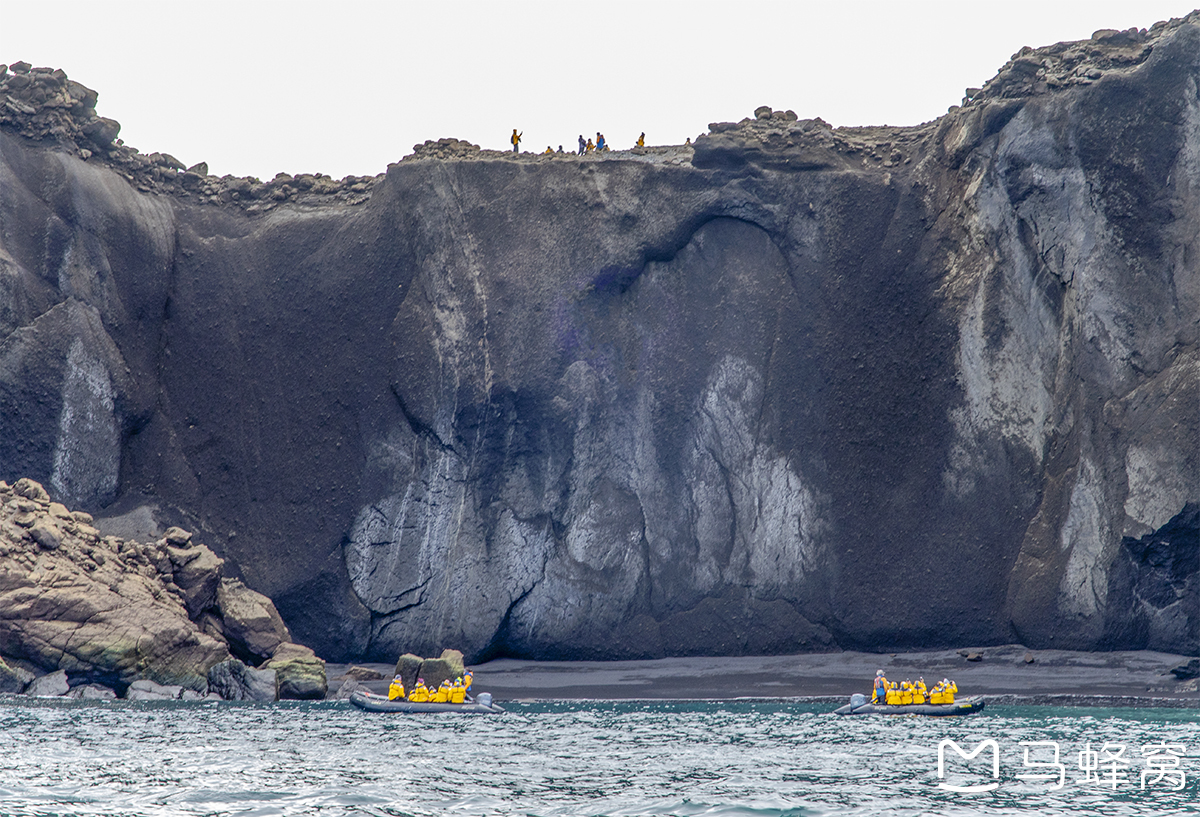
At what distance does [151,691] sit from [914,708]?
83.0 ft

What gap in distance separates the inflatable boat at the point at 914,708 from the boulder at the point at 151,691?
22303 mm

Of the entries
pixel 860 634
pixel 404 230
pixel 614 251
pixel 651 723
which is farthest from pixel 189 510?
pixel 860 634

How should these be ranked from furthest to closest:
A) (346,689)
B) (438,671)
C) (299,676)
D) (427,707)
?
(346,689) → (438,671) → (299,676) → (427,707)

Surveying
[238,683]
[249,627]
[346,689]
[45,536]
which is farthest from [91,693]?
[346,689]

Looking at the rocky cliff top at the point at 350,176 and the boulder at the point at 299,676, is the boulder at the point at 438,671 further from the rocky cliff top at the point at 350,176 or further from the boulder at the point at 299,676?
the rocky cliff top at the point at 350,176

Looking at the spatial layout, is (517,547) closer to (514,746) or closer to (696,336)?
(696,336)

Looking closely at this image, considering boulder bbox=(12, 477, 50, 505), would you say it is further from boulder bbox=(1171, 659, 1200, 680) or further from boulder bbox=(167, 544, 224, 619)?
boulder bbox=(1171, 659, 1200, 680)

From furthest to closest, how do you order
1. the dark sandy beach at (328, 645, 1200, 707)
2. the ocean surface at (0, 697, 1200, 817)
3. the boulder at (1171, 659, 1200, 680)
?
the dark sandy beach at (328, 645, 1200, 707) < the boulder at (1171, 659, 1200, 680) < the ocean surface at (0, 697, 1200, 817)

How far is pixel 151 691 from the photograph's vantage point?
36844 millimetres

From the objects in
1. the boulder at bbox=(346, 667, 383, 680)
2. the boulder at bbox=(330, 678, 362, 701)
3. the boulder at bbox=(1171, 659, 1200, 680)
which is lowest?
the boulder at bbox=(330, 678, 362, 701)

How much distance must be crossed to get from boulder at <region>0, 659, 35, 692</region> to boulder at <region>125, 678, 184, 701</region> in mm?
3111

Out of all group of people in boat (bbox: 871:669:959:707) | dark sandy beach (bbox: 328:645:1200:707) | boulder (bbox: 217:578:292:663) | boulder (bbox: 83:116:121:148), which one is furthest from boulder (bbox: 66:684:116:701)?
boulder (bbox: 83:116:121:148)

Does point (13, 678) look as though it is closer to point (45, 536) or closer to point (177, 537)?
point (45, 536)

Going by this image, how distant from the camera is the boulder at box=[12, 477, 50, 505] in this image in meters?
42.0
